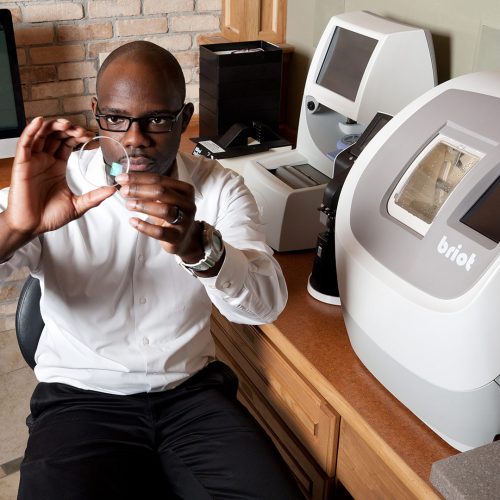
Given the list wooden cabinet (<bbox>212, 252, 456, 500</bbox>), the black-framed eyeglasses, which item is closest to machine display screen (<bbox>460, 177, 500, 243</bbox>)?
wooden cabinet (<bbox>212, 252, 456, 500</bbox>)

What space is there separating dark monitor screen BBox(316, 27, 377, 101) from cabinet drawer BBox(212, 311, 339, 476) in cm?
63

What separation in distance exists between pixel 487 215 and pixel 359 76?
73 centimetres

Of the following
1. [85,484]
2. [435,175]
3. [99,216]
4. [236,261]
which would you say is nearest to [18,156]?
[99,216]

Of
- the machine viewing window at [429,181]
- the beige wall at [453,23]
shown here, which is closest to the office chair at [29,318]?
the machine viewing window at [429,181]

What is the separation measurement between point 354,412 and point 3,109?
1.62 metres

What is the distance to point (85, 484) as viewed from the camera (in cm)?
124

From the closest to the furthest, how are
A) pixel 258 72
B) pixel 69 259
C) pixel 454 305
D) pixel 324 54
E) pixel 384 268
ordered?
1. pixel 454 305
2. pixel 384 268
3. pixel 69 259
4. pixel 324 54
5. pixel 258 72

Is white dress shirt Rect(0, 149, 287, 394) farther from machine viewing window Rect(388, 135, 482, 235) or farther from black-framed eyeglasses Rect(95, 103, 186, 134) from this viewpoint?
machine viewing window Rect(388, 135, 482, 235)

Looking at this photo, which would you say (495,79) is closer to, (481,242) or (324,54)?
(481,242)

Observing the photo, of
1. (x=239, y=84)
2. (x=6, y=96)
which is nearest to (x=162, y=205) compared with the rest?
(x=239, y=84)

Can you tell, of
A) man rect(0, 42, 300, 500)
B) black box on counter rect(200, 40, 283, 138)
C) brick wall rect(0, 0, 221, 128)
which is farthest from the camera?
brick wall rect(0, 0, 221, 128)

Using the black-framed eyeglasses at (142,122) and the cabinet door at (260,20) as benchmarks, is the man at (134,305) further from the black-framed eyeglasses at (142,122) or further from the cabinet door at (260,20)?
the cabinet door at (260,20)

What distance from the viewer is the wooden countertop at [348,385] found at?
1154mm

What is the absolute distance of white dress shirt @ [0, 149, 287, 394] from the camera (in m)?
1.42
